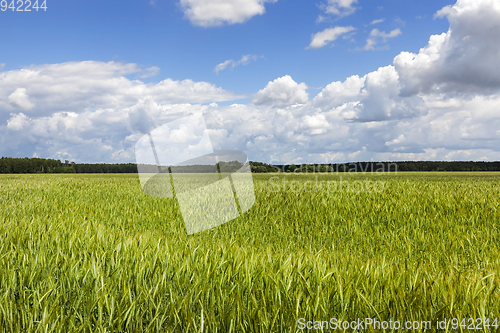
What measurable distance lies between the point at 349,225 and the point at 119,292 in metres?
5.70

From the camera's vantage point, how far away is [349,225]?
7.04 meters

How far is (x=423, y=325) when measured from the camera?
2.29m

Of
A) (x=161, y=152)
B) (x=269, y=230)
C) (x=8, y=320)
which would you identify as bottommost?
(x=269, y=230)

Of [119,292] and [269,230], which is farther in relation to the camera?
[269,230]

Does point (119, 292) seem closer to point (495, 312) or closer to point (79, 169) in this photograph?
point (495, 312)

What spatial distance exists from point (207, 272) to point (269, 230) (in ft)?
13.3

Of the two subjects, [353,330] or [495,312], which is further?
[495,312]

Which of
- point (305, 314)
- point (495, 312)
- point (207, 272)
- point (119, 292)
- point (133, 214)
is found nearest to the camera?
point (305, 314)

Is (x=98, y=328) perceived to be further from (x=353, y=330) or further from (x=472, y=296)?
(x=472, y=296)

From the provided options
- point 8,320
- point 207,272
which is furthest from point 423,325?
point 8,320

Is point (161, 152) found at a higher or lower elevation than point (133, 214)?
higher

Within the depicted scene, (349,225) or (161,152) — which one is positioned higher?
(161,152)

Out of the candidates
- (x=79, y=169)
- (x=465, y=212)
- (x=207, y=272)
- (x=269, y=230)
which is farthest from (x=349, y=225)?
(x=79, y=169)

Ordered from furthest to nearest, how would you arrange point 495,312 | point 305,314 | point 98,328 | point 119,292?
point 119,292 → point 495,312 → point 305,314 → point 98,328
